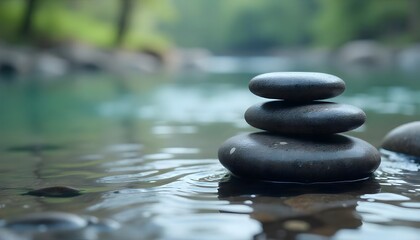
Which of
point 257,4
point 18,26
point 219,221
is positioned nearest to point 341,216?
point 219,221

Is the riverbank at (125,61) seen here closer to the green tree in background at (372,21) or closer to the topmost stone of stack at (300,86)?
the green tree in background at (372,21)

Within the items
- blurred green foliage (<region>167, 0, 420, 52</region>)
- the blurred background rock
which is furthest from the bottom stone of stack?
blurred green foliage (<region>167, 0, 420, 52</region>)

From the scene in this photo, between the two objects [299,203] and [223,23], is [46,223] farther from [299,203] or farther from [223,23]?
[223,23]

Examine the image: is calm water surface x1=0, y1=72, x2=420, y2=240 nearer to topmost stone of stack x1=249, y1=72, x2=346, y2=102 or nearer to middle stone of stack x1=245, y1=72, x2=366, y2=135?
middle stone of stack x1=245, y1=72, x2=366, y2=135

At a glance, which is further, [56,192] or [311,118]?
[311,118]

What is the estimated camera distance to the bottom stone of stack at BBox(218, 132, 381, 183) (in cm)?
521

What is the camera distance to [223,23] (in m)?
95.0

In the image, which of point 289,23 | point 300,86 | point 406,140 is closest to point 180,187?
point 300,86

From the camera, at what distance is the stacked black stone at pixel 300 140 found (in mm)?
5234

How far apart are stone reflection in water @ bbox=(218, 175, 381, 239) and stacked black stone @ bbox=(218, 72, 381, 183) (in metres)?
0.11

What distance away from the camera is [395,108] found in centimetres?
1301

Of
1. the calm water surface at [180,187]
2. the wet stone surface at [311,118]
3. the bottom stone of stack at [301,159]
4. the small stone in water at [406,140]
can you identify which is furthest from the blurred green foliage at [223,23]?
the bottom stone of stack at [301,159]

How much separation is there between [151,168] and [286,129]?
1569mm

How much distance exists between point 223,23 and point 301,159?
91.2 meters
